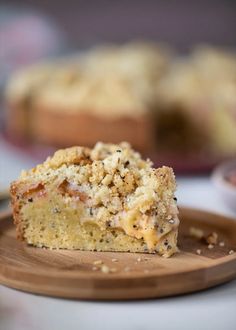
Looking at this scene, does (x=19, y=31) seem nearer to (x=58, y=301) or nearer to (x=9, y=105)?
(x=9, y=105)

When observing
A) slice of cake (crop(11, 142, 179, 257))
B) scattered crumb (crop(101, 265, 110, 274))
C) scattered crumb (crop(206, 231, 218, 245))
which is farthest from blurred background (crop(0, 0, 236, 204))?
scattered crumb (crop(101, 265, 110, 274))

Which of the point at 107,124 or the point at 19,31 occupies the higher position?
the point at 19,31

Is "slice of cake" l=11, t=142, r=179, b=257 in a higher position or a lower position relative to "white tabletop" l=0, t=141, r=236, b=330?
higher

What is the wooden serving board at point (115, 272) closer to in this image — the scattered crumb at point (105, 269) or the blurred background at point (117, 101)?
the scattered crumb at point (105, 269)

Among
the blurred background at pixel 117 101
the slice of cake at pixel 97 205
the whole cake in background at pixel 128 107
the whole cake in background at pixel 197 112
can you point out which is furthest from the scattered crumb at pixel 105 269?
the whole cake in background at pixel 197 112

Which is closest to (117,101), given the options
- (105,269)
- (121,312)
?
(105,269)

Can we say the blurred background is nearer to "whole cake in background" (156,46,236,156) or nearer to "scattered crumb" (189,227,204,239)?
"whole cake in background" (156,46,236,156)

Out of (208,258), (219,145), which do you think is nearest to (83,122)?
(219,145)
